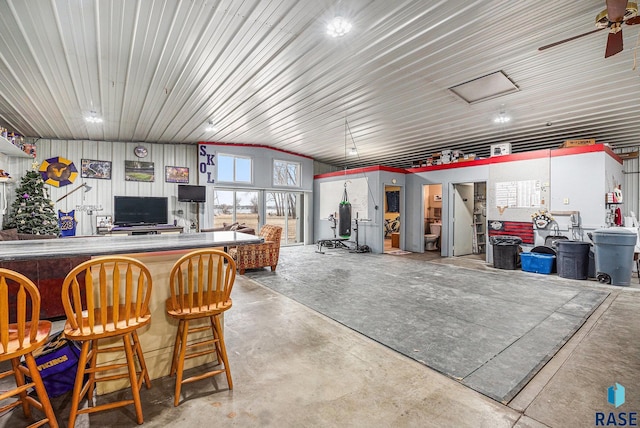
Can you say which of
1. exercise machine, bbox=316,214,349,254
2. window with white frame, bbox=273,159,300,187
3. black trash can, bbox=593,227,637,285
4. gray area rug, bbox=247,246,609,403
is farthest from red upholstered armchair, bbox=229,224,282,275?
black trash can, bbox=593,227,637,285

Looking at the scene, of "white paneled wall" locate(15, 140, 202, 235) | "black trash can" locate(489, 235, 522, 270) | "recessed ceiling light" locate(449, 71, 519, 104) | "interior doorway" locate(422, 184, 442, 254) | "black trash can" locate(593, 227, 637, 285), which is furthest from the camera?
"interior doorway" locate(422, 184, 442, 254)

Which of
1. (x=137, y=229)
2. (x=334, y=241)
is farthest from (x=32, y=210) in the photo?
(x=334, y=241)

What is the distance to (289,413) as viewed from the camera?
187 cm

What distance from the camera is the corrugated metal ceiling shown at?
297 cm

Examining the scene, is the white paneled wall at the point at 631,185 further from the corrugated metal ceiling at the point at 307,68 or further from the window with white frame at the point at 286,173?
the window with white frame at the point at 286,173

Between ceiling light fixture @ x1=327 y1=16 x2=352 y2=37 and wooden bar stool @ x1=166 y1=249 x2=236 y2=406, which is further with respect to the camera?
ceiling light fixture @ x1=327 y1=16 x2=352 y2=37

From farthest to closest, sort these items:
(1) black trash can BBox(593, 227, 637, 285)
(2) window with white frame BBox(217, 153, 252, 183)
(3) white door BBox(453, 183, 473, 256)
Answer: (2) window with white frame BBox(217, 153, 252, 183) < (3) white door BBox(453, 183, 473, 256) < (1) black trash can BBox(593, 227, 637, 285)

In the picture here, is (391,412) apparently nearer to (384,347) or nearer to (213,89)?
(384,347)

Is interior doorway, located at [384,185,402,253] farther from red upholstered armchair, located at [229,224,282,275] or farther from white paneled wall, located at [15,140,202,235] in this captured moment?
white paneled wall, located at [15,140,202,235]

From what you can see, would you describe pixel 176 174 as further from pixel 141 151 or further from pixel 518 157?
pixel 518 157

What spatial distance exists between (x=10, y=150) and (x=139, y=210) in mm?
2814

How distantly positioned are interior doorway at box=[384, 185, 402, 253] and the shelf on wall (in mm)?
9732

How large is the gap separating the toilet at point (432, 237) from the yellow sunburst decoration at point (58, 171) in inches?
407

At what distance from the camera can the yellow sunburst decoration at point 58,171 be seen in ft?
24.1
